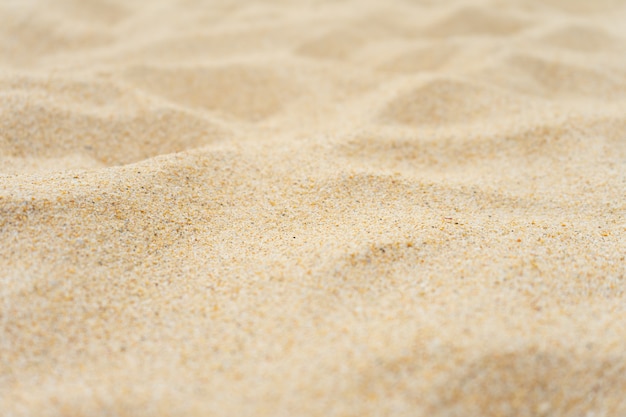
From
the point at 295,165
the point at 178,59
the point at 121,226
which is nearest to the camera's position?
the point at 121,226

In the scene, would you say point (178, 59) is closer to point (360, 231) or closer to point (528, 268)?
point (360, 231)

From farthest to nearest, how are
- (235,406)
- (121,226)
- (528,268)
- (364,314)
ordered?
1. (121,226)
2. (528,268)
3. (364,314)
4. (235,406)

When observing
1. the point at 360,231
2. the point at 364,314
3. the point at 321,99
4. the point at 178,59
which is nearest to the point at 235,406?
the point at 364,314

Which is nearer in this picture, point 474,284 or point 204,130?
point 474,284

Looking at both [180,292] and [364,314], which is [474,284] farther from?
[180,292]

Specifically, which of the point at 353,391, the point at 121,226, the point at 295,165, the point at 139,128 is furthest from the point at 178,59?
the point at 353,391

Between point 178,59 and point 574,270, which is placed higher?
point 178,59

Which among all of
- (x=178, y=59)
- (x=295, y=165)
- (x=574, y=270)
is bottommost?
(x=574, y=270)
